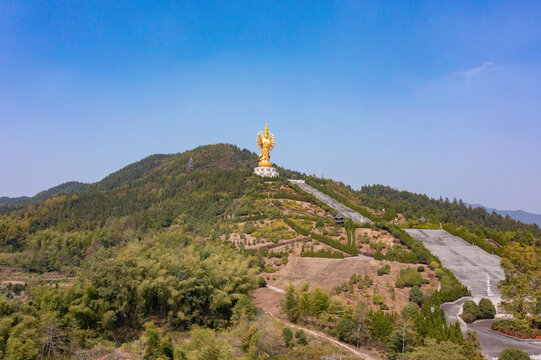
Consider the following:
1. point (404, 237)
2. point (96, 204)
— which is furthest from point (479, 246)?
point (96, 204)

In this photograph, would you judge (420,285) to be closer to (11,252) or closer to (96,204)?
(11,252)

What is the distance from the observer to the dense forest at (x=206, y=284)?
690 inches

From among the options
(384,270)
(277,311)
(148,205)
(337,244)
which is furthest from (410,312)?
(148,205)

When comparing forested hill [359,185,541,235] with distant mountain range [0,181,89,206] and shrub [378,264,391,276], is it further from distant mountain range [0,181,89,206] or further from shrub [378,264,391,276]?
distant mountain range [0,181,89,206]

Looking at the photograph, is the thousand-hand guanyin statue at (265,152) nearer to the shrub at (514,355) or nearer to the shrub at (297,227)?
the shrub at (297,227)

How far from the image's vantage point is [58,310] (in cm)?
1920

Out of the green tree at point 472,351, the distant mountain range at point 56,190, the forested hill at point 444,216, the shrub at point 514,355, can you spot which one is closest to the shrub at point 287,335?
the green tree at point 472,351

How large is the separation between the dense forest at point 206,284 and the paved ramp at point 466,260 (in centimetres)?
183

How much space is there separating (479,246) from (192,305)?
30689mm

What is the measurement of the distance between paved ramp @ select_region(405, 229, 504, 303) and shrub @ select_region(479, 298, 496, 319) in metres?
2.39

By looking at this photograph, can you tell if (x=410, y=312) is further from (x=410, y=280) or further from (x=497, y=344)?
(x=410, y=280)

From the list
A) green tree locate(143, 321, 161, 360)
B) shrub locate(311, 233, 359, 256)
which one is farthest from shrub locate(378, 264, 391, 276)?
green tree locate(143, 321, 161, 360)

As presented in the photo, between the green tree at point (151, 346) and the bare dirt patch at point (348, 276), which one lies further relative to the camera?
the bare dirt patch at point (348, 276)

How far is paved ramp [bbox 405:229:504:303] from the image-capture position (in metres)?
28.2
